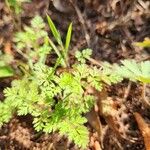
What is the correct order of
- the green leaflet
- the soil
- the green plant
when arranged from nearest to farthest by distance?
the green plant, the soil, the green leaflet

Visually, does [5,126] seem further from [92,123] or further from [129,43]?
[129,43]

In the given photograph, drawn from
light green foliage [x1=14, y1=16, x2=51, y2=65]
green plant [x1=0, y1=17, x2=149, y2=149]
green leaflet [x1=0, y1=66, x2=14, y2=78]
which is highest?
light green foliage [x1=14, y1=16, x2=51, y2=65]

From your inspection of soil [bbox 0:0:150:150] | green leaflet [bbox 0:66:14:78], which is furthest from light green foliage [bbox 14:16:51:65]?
soil [bbox 0:0:150:150]

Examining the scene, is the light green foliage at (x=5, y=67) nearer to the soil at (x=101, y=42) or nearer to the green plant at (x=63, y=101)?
the soil at (x=101, y=42)

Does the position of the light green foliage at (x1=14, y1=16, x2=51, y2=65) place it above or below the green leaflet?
above

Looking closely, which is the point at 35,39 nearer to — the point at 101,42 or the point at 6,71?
the point at 6,71

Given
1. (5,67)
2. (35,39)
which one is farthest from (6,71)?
(35,39)

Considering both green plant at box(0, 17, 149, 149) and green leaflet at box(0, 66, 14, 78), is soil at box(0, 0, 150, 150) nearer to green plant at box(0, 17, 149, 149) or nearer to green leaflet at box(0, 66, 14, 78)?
green leaflet at box(0, 66, 14, 78)
